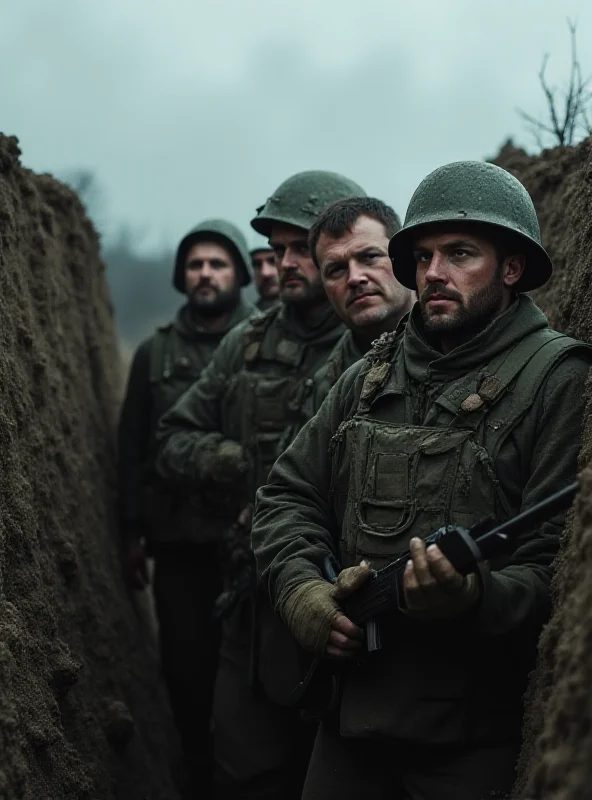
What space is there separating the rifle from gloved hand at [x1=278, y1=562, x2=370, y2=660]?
1.9 inches

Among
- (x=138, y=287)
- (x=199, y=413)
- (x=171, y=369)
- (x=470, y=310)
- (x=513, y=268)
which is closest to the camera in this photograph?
(x=470, y=310)

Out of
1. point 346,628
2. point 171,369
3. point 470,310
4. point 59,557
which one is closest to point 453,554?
point 346,628

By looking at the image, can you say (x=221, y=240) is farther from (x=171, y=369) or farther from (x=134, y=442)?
(x=134, y=442)

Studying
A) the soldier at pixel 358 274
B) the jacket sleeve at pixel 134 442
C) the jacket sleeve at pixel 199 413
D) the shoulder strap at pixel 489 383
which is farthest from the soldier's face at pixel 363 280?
the jacket sleeve at pixel 134 442

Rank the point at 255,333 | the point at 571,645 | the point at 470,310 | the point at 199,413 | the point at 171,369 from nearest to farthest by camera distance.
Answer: the point at 571,645 → the point at 470,310 → the point at 255,333 → the point at 199,413 → the point at 171,369

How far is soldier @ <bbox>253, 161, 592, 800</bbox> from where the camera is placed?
3.43m

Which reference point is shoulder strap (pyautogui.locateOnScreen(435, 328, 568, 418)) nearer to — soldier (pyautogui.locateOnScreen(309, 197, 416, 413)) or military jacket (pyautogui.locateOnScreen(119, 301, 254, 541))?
soldier (pyautogui.locateOnScreen(309, 197, 416, 413))

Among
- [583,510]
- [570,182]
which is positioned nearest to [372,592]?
[583,510]

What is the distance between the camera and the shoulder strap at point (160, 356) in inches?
304

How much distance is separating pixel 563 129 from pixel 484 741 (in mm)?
4948

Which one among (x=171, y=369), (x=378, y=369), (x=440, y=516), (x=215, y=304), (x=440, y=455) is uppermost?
(x=215, y=304)

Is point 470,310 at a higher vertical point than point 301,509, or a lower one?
higher

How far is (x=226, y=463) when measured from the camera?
5.97 m

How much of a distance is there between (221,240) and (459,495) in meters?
5.11
